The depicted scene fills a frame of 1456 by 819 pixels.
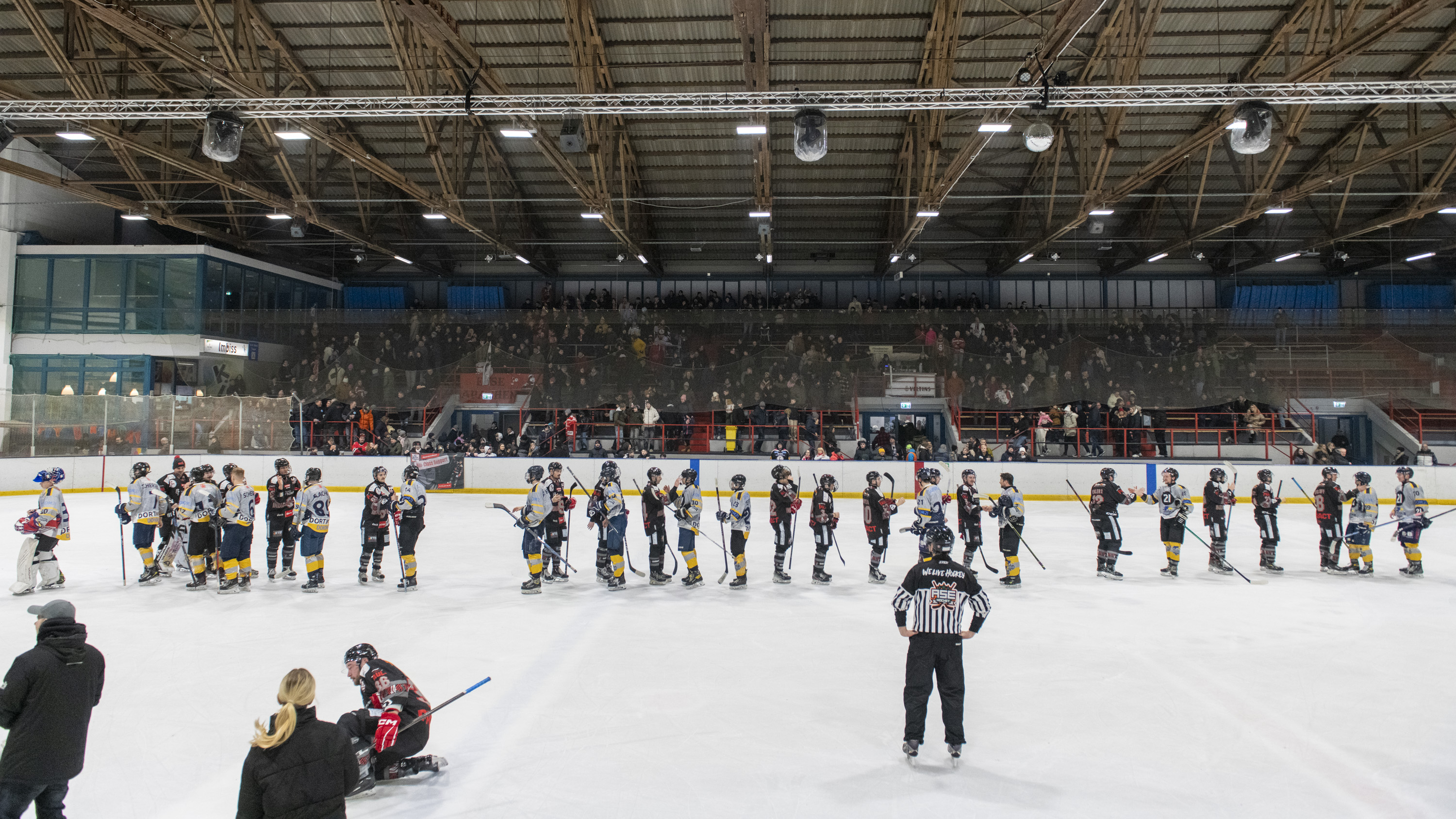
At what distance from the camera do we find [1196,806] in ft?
13.8

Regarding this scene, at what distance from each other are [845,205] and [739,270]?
705cm

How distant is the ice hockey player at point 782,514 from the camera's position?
32.1 ft

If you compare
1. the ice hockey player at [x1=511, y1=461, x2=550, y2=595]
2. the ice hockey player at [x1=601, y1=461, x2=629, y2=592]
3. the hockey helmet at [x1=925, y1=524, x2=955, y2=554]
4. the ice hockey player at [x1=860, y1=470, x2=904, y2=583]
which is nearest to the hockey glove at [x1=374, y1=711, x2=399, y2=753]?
the hockey helmet at [x1=925, y1=524, x2=955, y2=554]

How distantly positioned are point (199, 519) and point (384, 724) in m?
6.67

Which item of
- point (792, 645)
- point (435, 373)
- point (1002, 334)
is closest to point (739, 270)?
point (1002, 334)

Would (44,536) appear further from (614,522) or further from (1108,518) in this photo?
(1108,518)

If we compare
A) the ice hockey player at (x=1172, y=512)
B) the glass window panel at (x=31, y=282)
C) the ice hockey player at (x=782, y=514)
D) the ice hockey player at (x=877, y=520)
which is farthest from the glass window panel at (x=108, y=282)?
the ice hockey player at (x=1172, y=512)

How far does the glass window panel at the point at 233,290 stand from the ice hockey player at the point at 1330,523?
103 feet

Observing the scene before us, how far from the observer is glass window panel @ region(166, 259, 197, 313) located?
26.9m

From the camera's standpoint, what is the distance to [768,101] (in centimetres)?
1427

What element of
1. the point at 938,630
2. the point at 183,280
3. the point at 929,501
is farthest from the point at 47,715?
the point at 183,280

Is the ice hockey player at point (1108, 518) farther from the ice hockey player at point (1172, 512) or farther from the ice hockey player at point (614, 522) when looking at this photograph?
the ice hockey player at point (614, 522)

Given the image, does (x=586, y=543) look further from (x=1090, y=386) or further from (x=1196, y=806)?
(x=1090, y=386)

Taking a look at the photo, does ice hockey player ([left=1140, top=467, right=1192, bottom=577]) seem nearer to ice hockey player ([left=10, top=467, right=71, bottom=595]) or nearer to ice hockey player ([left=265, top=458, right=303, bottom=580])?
ice hockey player ([left=265, top=458, right=303, bottom=580])
